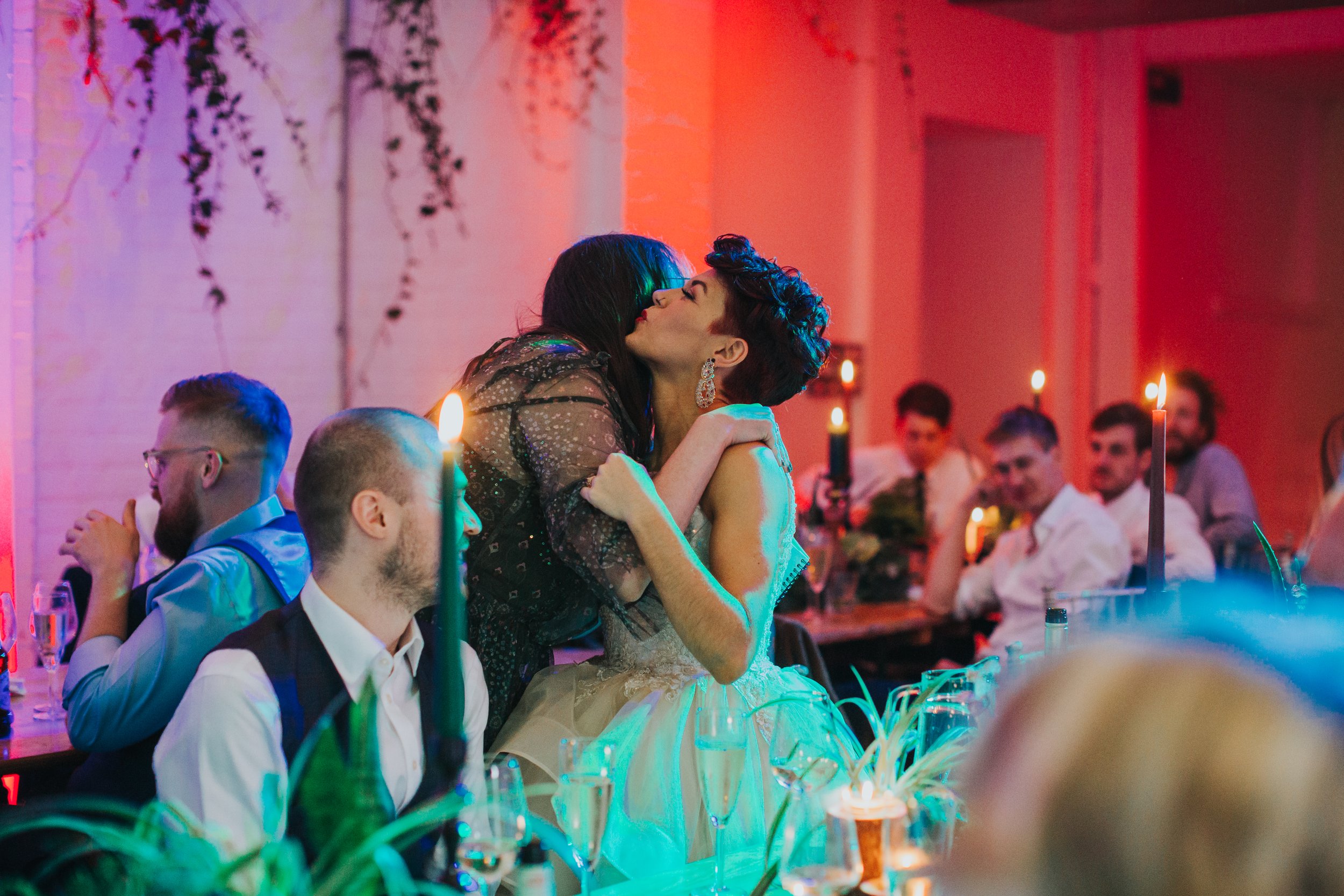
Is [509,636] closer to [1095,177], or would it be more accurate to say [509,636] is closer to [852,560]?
[852,560]

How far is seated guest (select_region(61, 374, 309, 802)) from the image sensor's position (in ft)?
7.45

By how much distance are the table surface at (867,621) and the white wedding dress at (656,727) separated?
5.52 ft

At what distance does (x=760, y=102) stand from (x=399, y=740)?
4.91 metres

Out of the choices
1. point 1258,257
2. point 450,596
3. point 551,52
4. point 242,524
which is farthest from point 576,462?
point 1258,257

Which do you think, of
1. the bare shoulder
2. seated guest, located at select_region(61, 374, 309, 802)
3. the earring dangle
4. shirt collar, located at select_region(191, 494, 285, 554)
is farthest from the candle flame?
shirt collar, located at select_region(191, 494, 285, 554)

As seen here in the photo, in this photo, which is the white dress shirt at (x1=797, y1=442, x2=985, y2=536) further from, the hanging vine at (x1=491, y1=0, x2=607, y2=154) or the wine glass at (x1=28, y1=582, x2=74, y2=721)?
the wine glass at (x1=28, y1=582, x2=74, y2=721)

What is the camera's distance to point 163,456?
2.64 m

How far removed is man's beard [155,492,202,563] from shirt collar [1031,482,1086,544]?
8.86ft

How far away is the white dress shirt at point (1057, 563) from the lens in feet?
13.4

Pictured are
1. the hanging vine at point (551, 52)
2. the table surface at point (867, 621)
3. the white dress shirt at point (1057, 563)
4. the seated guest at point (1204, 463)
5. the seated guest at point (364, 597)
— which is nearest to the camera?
the seated guest at point (364, 597)

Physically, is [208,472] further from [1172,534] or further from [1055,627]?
[1172,534]

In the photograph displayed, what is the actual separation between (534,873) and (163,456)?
69.8 inches

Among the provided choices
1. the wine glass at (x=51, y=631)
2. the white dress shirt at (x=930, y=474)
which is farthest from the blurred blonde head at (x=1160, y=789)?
the white dress shirt at (x=930, y=474)

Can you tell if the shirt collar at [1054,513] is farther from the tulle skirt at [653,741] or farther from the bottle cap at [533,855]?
the bottle cap at [533,855]
